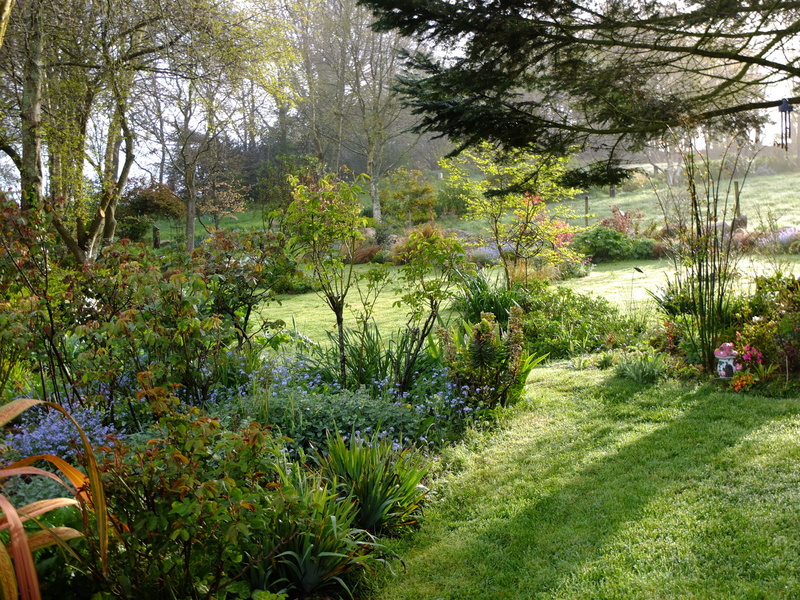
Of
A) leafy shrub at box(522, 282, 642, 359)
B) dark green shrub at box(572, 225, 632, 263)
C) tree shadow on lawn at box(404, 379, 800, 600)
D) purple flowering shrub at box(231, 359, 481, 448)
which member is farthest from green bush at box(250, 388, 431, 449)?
dark green shrub at box(572, 225, 632, 263)

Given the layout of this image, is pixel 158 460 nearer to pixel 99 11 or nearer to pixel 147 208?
pixel 99 11

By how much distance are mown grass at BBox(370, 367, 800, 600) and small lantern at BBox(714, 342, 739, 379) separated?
0.30m

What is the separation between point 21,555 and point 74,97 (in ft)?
28.4

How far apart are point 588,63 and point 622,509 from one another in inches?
162

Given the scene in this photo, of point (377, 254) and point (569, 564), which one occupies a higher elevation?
point (377, 254)

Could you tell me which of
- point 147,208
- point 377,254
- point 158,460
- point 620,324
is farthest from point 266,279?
point 147,208

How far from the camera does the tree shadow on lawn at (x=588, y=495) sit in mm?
2619

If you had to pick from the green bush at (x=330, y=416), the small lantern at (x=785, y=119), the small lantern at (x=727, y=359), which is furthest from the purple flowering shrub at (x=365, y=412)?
the small lantern at (x=785, y=119)

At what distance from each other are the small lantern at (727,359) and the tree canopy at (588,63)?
1851 mm

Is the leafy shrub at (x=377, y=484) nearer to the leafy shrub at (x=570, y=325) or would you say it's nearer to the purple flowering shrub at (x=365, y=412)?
the purple flowering shrub at (x=365, y=412)

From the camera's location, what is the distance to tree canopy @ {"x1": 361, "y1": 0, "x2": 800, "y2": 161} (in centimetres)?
480

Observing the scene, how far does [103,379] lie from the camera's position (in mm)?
3650

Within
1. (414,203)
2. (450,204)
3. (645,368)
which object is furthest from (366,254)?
(645,368)

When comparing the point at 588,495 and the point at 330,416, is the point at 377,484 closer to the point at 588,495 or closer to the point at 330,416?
the point at 330,416
